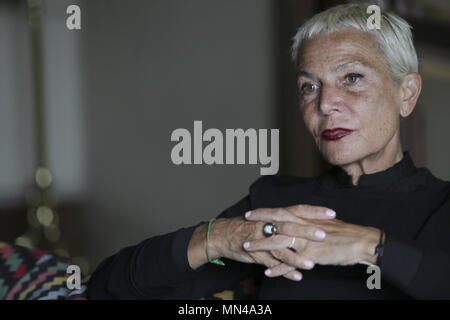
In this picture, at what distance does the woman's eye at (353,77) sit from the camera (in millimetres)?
1236

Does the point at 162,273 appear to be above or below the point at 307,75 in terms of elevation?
below

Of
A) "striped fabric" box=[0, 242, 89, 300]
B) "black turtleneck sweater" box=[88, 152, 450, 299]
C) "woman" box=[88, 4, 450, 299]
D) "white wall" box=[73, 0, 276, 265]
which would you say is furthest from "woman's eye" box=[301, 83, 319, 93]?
"white wall" box=[73, 0, 276, 265]

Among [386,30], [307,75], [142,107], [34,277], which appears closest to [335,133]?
[307,75]

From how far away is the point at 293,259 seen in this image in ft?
3.54

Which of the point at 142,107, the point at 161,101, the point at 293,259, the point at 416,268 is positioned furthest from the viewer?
the point at 142,107

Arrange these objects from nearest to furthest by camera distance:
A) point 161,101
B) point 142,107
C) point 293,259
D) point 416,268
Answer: point 416,268 < point 293,259 < point 161,101 < point 142,107

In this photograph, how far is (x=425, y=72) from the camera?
2658 mm

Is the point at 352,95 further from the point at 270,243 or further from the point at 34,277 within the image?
the point at 34,277

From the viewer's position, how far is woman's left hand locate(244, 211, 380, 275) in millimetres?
1002

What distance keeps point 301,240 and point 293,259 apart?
0.05 metres
